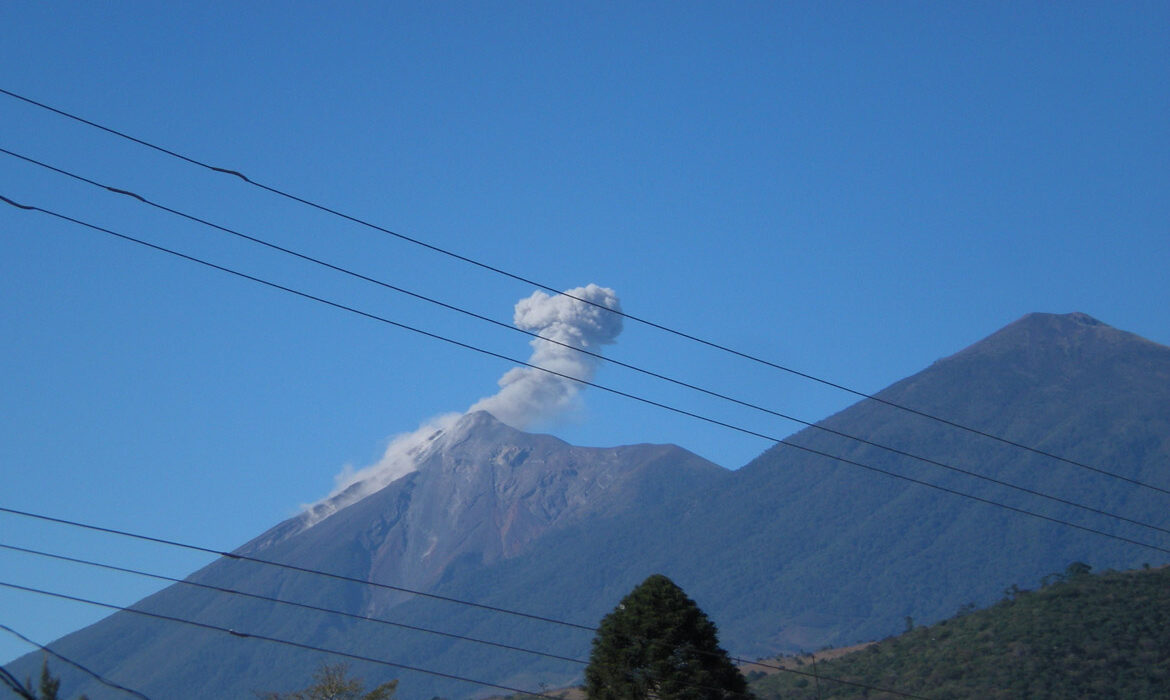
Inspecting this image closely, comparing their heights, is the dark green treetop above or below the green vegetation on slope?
below

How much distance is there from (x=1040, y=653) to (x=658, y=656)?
62370 millimetres

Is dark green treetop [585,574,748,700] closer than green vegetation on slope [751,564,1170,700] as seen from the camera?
Yes

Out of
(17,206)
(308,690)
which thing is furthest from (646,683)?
(17,206)

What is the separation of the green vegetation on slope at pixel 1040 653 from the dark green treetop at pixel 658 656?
49.6 meters

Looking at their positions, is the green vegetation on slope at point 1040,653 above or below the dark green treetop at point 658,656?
above

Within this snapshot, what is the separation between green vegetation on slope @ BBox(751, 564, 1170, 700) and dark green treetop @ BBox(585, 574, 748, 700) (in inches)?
1952

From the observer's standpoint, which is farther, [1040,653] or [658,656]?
[1040,653]

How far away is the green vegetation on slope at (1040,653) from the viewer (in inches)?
3031

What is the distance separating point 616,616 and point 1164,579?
69.9 m

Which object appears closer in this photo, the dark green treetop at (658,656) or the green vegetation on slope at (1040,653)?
the dark green treetop at (658,656)

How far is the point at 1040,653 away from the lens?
84.4 meters

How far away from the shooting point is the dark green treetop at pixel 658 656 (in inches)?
1189

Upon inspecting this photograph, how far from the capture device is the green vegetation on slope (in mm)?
77000

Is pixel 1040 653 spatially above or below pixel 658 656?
above
